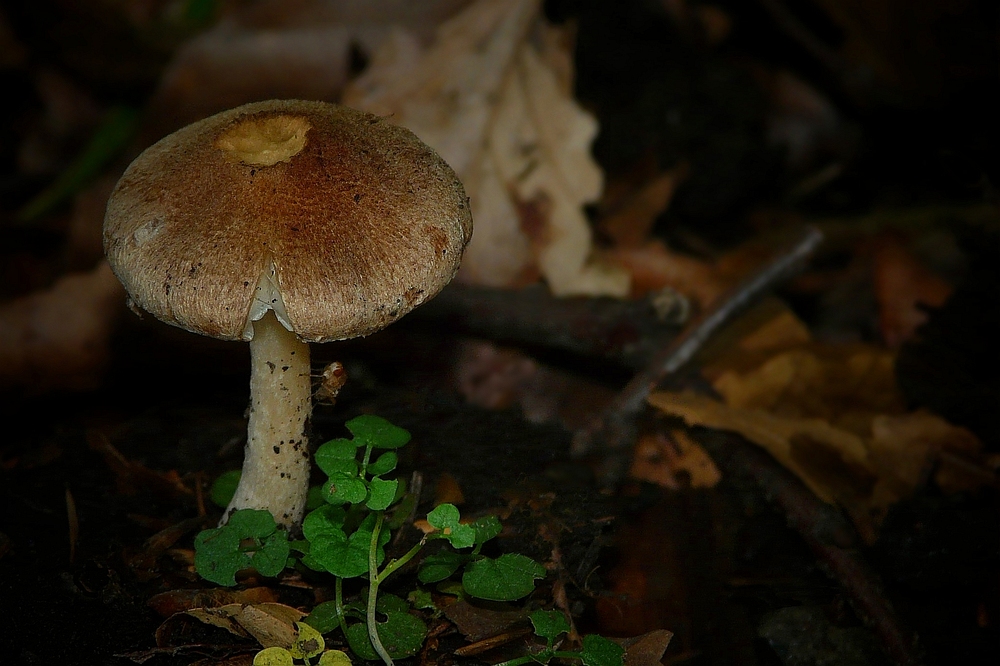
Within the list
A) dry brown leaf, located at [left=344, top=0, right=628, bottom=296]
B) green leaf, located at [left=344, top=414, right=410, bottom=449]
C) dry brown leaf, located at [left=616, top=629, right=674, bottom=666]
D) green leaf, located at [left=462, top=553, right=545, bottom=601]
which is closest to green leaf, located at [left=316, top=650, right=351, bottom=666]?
green leaf, located at [left=462, top=553, right=545, bottom=601]

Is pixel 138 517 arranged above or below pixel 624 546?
above

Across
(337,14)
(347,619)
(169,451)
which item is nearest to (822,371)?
(347,619)

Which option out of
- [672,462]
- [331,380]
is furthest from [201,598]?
[672,462]

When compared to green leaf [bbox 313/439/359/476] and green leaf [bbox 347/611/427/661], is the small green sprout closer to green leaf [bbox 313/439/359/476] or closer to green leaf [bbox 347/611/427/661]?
green leaf [bbox 347/611/427/661]

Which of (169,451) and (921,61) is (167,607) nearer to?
(169,451)

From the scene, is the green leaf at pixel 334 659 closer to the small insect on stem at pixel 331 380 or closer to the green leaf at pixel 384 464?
the green leaf at pixel 384 464
